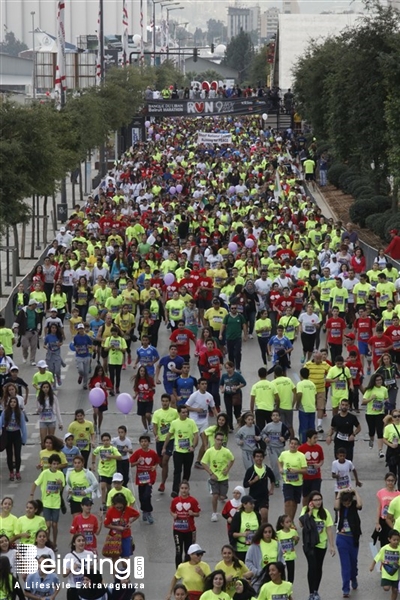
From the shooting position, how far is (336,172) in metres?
53.9

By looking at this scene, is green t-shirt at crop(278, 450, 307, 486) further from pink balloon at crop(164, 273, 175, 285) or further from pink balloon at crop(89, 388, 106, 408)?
pink balloon at crop(164, 273, 175, 285)

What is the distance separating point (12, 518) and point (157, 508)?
10.1 ft

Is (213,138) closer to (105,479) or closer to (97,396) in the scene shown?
(97,396)

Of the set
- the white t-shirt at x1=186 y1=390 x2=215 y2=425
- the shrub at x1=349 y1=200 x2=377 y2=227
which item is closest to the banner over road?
the shrub at x1=349 y1=200 x2=377 y2=227

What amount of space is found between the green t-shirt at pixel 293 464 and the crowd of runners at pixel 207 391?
20mm

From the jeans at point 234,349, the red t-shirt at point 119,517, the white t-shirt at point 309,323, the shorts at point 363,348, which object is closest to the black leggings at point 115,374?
the jeans at point 234,349

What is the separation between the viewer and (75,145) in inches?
1738

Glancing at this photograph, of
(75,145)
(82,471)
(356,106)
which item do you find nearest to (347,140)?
(356,106)

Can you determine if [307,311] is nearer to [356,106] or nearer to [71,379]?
[71,379]

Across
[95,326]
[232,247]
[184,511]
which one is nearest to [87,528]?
[184,511]

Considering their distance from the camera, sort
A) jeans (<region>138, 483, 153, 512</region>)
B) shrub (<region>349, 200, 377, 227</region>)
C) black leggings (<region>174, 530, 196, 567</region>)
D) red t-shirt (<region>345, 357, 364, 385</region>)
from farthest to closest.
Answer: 1. shrub (<region>349, 200, 377, 227</region>)
2. red t-shirt (<region>345, 357, 364, 385</region>)
3. jeans (<region>138, 483, 153, 512</region>)
4. black leggings (<region>174, 530, 196, 567</region>)

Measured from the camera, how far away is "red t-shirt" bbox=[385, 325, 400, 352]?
2128 cm

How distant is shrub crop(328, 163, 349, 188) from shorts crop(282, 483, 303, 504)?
38.8m

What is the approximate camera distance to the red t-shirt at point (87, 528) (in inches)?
517
